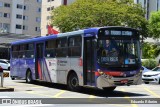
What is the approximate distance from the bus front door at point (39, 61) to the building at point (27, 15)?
6217 cm

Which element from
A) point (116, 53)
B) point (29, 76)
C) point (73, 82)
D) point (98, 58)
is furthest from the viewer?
point (29, 76)

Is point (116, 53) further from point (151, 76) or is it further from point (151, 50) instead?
point (151, 50)

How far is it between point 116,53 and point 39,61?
24.0 feet

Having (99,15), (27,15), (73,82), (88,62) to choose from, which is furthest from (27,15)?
(88,62)

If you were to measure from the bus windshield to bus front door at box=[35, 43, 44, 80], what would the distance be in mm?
6497

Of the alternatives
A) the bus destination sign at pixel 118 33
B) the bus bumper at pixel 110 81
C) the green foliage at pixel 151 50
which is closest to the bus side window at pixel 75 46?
the bus destination sign at pixel 118 33

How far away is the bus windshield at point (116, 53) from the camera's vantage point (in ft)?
55.2

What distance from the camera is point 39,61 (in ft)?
75.5

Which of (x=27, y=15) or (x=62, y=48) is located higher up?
(x=27, y=15)

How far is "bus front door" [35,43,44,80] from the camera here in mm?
22650

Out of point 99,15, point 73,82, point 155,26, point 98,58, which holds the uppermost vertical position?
point 99,15

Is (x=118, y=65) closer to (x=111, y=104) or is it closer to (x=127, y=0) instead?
(x=111, y=104)

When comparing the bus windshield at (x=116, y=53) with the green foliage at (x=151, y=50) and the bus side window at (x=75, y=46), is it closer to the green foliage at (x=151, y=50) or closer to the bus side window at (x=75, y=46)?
the bus side window at (x=75, y=46)

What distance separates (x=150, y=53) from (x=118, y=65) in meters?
46.5
